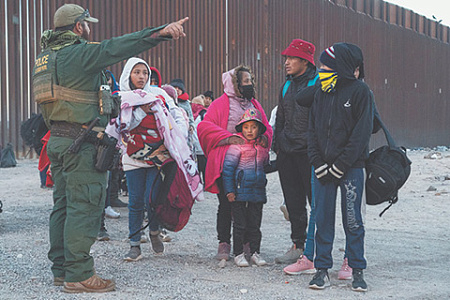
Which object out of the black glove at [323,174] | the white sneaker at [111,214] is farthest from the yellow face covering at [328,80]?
the white sneaker at [111,214]

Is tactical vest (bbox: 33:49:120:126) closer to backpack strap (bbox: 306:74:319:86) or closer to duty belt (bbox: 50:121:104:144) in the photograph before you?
duty belt (bbox: 50:121:104:144)

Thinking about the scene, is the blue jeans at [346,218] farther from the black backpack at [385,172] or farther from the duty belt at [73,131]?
the duty belt at [73,131]

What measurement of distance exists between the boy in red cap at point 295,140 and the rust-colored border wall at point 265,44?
991 cm

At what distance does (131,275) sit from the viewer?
431cm

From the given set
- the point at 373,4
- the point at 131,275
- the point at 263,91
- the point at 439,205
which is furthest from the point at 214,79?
the point at 131,275

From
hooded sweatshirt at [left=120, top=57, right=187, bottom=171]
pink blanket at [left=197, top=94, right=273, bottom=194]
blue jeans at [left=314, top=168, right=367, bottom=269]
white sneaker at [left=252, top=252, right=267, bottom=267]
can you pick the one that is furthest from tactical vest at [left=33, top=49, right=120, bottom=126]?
white sneaker at [left=252, top=252, right=267, bottom=267]

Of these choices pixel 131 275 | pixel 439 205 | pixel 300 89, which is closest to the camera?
pixel 131 275

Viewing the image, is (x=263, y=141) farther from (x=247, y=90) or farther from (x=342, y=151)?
(x=342, y=151)

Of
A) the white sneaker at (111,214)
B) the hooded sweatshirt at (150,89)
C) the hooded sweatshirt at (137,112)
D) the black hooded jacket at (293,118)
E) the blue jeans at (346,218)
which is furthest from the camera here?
the white sneaker at (111,214)

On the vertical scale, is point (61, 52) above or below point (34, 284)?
above

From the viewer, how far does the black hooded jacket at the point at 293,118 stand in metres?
4.62

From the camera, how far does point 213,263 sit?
4.78 meters

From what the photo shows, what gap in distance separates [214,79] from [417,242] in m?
12.5

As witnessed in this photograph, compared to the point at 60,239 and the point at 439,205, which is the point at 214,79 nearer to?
the point at 439,205
